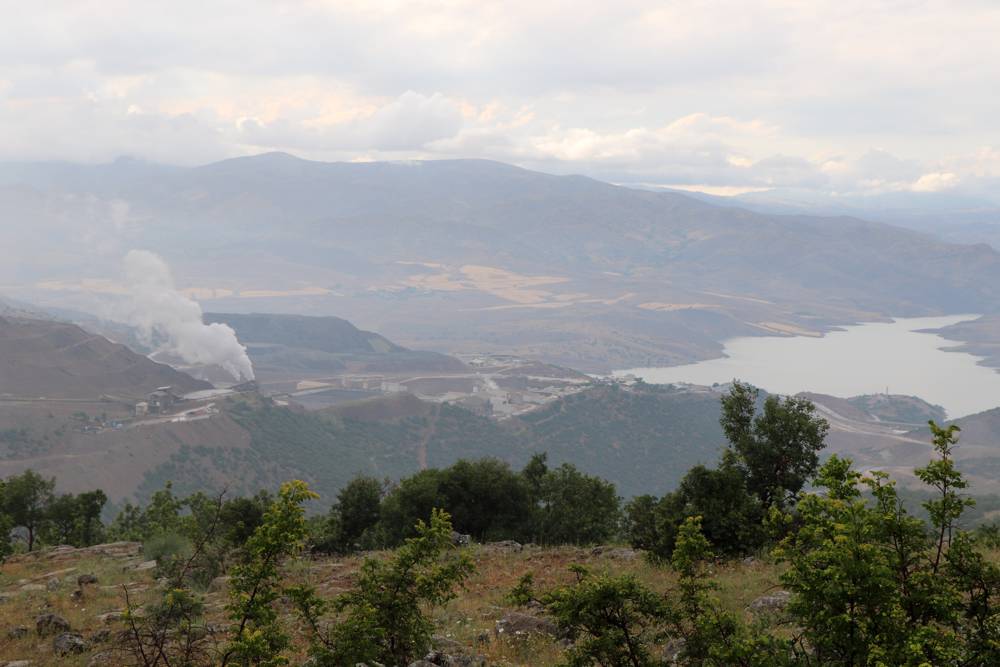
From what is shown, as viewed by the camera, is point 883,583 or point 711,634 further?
point 711,634

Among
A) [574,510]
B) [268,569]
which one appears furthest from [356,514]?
[268,569]

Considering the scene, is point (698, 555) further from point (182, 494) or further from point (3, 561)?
point (182, 494)

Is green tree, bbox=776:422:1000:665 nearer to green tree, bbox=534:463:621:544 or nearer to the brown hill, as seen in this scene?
green tree, bbox=534:463:621:544

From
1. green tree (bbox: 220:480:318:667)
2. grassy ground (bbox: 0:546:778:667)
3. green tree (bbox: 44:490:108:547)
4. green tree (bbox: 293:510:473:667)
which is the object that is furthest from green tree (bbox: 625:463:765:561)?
green tree (bbox: 44:490:108:547)

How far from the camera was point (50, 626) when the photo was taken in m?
16.5

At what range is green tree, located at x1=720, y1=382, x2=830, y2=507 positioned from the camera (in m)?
27.1

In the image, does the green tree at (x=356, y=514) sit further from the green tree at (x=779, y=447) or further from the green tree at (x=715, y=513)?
the green tree at (x=779, y=447)

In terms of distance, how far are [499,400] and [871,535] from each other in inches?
6642

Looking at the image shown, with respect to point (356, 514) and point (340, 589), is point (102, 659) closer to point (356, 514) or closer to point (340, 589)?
point (340, 589)

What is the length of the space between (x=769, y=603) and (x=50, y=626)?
14923 millimetres

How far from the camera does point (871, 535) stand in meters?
8.11

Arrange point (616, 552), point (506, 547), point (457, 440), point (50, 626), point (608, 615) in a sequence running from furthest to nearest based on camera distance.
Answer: point (457, 440) < point (506, 547) < point (616, 552) < point (50, 626) < point (608, 615)

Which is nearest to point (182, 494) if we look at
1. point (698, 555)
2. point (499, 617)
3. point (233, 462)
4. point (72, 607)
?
point (233, 462)

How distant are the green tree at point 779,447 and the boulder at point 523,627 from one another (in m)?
13.1
